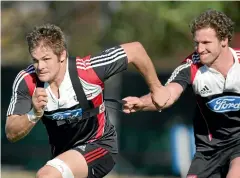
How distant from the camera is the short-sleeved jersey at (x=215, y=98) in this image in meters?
8.09

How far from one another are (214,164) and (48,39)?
212cm

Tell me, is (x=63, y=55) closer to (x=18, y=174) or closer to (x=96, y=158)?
(x=96, y=158)

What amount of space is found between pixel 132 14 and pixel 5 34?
3865mm

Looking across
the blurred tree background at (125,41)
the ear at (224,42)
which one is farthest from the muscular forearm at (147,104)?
the blurred tree background at (125,41)

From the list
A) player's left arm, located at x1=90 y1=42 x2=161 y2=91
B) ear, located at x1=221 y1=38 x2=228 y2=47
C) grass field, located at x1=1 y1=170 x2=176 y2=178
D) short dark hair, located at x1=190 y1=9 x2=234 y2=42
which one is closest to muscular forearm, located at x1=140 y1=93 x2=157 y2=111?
player's left arm, located at x1=90 y1=42 x2=161 y2=91

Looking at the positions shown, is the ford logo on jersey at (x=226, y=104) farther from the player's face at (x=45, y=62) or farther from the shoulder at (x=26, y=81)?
the shoulder at (x=26, y=81)

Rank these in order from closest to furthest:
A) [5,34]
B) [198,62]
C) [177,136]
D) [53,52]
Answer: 1. [53,52]
2. [198,62]
3. [177,136]
4. [5,34]

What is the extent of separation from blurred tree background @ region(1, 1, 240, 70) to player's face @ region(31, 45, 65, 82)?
763 centimetres

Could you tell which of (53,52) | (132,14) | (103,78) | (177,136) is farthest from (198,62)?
(132,14)

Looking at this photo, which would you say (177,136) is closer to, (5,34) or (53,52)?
(53,52)

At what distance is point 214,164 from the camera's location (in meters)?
8.27

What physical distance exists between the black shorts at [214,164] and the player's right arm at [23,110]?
5.77 ft

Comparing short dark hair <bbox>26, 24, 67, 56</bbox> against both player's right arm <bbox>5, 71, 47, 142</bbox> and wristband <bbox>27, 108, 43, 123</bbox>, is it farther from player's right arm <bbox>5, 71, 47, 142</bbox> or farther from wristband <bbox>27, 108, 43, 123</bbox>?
wristband <bbox>27, 108, 43, 123</bbox>

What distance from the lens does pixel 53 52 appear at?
7648mm
